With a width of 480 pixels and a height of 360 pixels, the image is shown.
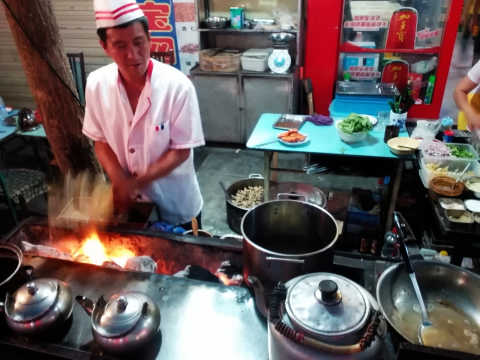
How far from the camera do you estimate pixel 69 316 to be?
1.56 m

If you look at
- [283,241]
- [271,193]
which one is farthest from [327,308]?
[271,193]

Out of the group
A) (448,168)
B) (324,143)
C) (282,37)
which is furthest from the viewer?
(282,37)

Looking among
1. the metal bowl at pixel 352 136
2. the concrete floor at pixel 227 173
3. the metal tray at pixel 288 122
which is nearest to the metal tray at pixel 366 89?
the metal tray at pixel 288 122

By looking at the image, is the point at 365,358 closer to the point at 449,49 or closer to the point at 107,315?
the point at 107,315

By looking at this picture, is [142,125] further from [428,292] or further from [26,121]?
[26,121]

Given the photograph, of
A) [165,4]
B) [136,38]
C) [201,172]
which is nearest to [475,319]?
[136,38]

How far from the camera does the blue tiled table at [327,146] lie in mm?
3646

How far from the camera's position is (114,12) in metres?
1.85

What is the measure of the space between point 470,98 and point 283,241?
126 inches

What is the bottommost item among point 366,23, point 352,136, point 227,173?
point 227,173

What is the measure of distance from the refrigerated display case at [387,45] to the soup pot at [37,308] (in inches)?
217

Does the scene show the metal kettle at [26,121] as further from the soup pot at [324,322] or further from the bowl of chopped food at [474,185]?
the bowl of chopped food at [474,185]

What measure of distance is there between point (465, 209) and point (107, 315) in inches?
117

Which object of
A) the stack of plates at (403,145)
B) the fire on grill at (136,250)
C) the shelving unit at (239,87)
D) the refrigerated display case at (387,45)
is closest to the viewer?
the fire on grill at (136,250)
